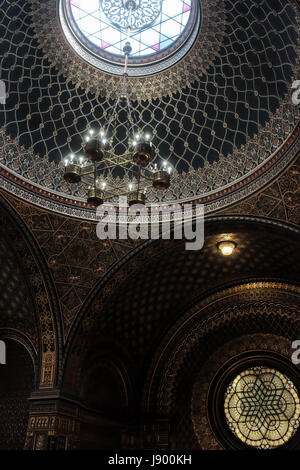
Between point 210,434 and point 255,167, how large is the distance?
5896 mm

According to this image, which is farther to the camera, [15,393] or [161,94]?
[15,393]

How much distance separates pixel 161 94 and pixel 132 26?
1.47 m

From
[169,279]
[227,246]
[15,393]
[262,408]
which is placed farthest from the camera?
[169,279]

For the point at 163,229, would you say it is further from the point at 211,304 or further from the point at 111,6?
the point at 111,6

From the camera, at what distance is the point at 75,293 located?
33.2 ft

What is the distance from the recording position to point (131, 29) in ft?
32.0

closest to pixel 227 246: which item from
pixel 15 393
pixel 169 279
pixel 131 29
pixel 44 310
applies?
pixel 169 279

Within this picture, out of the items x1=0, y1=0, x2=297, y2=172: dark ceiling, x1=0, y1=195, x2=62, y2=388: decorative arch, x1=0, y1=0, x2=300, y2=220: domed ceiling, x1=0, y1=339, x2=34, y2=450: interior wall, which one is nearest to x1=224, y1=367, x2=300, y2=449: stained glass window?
x1=0, y1=195, x2=62, y2=388: decorative arch

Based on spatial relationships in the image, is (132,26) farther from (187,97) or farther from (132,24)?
(187,97)

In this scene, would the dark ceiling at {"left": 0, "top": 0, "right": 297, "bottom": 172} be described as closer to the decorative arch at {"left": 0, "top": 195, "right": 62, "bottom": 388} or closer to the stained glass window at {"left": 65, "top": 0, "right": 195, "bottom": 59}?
the stained glass window at {"left": 65, "top": 0, "right": 195, "bottom": 59}

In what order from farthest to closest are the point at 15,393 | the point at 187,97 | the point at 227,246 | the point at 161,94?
the point at 15,393 → the point at 227,246 → the point at 161,94 → the point at 187,97

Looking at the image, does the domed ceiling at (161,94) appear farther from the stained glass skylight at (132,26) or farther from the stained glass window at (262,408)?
the stained glass window at (262,408)
